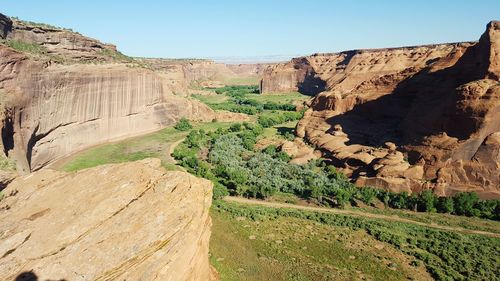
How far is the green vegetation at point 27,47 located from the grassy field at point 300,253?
39.7 m

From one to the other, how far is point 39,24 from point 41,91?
64.8 feet

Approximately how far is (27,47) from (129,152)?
24203 mm

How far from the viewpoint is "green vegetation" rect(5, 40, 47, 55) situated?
5560 cm

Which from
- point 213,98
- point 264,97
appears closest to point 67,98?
point 213,98

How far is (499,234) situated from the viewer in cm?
4106

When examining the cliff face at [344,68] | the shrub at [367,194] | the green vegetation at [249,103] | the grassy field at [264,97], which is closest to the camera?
the shrub at [367,194]

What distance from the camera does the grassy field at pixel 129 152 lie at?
62.0m

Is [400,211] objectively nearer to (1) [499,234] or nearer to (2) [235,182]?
(1) [499,234]

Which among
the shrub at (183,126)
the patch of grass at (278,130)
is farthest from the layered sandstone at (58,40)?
the patch of grass at (278,130)

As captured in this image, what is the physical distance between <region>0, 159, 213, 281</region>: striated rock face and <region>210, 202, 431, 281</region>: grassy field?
524 inches

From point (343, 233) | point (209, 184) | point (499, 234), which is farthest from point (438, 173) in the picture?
point (209, 184)

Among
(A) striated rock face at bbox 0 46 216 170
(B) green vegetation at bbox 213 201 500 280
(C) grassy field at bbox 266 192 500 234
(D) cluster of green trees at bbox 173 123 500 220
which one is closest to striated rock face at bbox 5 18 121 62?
(A) striated rock face at bbox 0 46 216 170

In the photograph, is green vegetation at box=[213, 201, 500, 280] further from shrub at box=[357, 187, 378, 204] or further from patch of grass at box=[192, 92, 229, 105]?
patch of grass at box=[192, 92, 229, 105]

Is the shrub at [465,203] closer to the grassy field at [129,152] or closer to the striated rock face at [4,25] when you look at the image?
the grassy field at [129,152]
